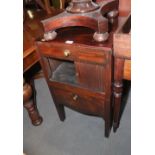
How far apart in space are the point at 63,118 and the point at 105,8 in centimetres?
75

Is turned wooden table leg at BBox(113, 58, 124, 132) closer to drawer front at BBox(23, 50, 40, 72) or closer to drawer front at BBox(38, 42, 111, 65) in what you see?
drawer front at BBox(38, 42, 111, 65)

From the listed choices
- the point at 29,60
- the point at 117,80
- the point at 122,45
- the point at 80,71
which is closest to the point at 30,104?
the point at 29,60

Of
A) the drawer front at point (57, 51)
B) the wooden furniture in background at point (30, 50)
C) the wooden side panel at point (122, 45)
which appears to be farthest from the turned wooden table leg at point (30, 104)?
the wooden side panel at point (122, 45)

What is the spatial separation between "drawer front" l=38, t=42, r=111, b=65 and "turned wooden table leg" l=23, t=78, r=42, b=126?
0.98ft

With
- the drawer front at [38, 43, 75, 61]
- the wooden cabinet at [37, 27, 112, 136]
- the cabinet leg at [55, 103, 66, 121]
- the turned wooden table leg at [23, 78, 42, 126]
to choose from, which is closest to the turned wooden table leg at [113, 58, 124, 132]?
the wooden cabinet at [37, 27, 112, 136]

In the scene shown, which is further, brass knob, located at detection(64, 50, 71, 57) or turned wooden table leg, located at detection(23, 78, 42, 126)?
turned wooden table leg, located at detection(23, 78, 42, 126)

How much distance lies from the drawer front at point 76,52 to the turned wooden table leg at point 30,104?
0.30m

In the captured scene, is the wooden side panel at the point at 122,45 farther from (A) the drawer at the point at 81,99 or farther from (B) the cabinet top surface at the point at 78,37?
(A) the drawer at the point at 81,99

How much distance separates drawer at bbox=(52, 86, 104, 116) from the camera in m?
0.91

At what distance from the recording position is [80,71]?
853 millimetres

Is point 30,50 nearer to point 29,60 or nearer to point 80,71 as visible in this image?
point 29,60

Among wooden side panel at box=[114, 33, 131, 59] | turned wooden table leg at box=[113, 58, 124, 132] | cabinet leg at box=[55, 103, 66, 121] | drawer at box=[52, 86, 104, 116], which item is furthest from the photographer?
cabinet leg at box=[55, 103, 66, 121]
